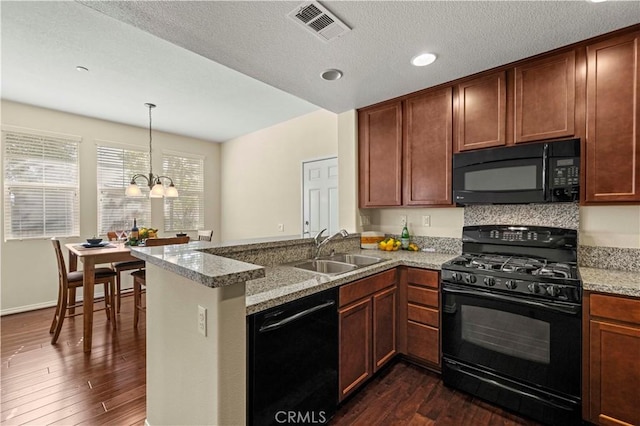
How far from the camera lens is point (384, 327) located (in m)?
2.28

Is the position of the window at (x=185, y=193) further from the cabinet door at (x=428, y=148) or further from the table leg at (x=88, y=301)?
the cabinet door at (x=428, y=148)

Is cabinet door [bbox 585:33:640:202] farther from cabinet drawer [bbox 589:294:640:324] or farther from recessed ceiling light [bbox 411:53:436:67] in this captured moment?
recessed ceiling light [bbox 411:53:436:67]

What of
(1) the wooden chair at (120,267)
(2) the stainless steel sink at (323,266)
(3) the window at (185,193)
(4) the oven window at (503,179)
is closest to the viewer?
(4) the oven window at (503,179)

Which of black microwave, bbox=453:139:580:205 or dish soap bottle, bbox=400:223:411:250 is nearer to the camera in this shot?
black microwave, bbox=453:139:580:205

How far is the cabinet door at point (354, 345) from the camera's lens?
1.85 m

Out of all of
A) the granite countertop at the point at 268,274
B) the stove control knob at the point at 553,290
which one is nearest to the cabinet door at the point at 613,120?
the granite countertop at the point at 268,274

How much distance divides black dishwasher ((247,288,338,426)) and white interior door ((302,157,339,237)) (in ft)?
7.79

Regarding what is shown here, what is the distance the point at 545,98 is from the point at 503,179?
0.63 metres

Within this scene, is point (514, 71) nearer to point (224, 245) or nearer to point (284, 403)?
point (224, 245)

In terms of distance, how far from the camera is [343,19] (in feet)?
5.57

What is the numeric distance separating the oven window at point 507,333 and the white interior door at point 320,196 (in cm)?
220

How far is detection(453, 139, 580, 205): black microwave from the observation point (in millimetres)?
2004

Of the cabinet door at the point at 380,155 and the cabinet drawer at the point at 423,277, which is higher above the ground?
the cabinet door at the point at 380,155

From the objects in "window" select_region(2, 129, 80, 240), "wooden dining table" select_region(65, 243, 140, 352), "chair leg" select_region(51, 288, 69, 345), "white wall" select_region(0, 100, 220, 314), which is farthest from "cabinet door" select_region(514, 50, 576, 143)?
"window" select_region(2, 129, 80, 240)
